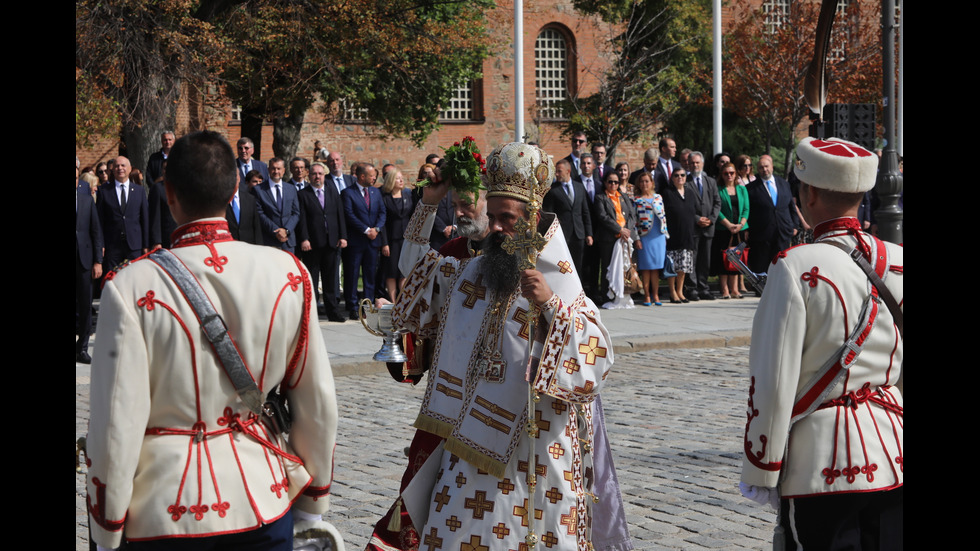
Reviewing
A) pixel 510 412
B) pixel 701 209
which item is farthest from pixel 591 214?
pixel 510 412

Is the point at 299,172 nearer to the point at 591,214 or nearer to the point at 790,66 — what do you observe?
the point at 591,214

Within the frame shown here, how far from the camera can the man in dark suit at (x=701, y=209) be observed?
1708cm

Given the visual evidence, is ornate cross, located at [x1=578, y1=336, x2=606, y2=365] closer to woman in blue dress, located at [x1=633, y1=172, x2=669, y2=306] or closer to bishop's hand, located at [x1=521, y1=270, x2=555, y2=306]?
bishop's hand, located at [x1=521, y1=270, x2=555, y2=306]

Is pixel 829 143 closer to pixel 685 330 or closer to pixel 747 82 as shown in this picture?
pixel 685 330

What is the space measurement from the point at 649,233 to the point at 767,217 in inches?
69.5

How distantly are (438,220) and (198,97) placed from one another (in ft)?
44.8

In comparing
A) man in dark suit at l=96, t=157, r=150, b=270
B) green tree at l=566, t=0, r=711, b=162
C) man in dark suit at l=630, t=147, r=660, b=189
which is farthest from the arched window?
man in dark suit at l=96, t=157, r=150, b=270

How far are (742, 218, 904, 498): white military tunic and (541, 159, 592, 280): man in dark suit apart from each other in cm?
1208

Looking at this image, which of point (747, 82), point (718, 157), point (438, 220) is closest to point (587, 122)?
point (747, 82)

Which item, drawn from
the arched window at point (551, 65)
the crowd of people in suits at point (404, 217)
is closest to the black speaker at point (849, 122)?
the crowd of people in suits at point (404, 217)

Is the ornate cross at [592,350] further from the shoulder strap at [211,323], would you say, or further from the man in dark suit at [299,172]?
the man in dark suit at [299,172]

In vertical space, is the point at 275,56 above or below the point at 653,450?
above

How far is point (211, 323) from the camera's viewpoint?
3346mm

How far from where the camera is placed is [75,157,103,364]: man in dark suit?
1190 cm
